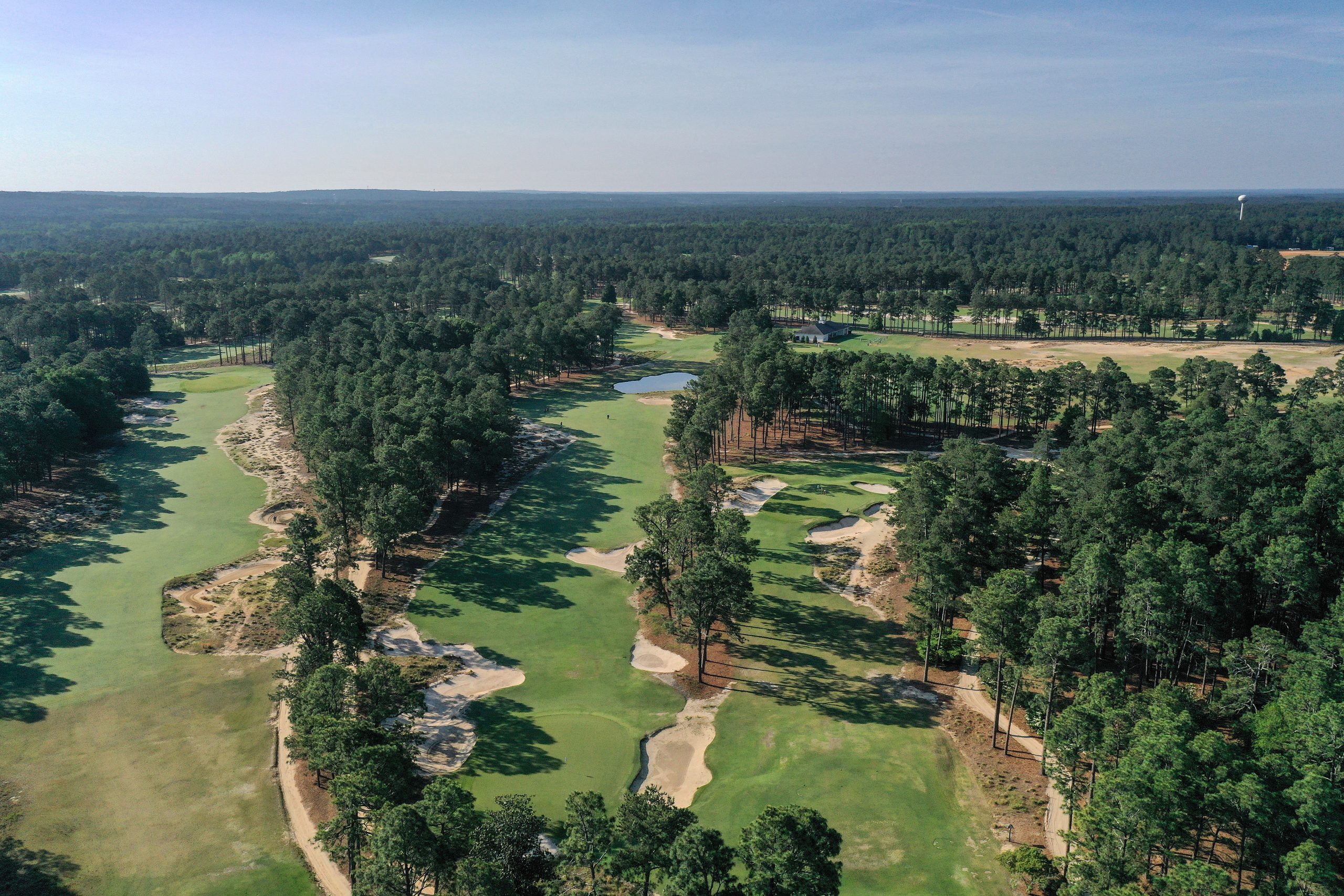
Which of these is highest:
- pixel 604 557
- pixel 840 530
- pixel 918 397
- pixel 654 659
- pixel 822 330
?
pixel 822 330

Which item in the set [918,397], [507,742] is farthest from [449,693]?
[918,397]

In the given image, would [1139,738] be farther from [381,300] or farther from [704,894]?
[381,300]

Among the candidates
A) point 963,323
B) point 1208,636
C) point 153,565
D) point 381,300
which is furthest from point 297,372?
point 963,323

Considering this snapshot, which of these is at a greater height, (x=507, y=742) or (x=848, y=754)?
(x=507, y=742)

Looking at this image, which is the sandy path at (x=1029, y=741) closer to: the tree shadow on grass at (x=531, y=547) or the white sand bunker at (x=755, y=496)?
the white sand bunker at (x=755, y=496)

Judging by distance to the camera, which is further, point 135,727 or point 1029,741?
point 135,727

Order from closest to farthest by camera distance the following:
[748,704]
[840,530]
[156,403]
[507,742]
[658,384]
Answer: [507,742] → [748,704] → [840,530] → [156,403] → [658,384]

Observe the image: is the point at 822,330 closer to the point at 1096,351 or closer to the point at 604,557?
the point at 1096,351
